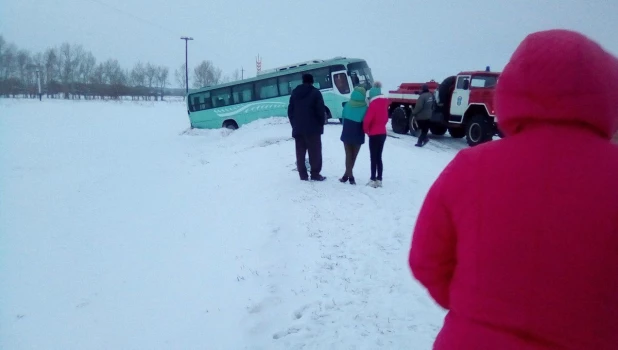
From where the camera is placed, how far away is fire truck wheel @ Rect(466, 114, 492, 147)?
45.9 ft

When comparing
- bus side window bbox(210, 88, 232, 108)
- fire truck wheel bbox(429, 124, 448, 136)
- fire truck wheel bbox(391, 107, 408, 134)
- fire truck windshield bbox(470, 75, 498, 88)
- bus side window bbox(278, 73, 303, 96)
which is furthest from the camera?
bus side window bbox(210, 88, 232, 108)

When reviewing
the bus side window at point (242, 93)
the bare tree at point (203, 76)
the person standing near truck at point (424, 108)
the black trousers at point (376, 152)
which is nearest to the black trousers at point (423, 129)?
the person standing near truck at point (424, 108)

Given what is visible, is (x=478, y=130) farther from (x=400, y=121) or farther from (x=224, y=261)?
(x=224, y=261)

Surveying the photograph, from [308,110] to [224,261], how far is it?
3456 mm

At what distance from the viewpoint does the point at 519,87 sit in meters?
1.32

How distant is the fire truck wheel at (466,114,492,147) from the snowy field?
10.7 feet

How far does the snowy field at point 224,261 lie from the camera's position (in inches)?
150

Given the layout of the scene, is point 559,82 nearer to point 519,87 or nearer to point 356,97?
point 519,87

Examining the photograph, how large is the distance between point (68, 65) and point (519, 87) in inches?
3192

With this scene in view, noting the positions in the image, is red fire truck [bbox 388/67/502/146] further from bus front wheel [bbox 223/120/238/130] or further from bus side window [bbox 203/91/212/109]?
bus side window [bbox 203/91/212/109]

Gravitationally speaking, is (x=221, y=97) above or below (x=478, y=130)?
above

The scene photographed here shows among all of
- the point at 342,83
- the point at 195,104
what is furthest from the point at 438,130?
the point at 195,104

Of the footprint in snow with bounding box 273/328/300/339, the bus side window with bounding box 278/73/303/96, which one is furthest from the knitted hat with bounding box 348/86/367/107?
the bus side window with bounding box 278/73/303/96

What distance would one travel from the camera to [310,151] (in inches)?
307
